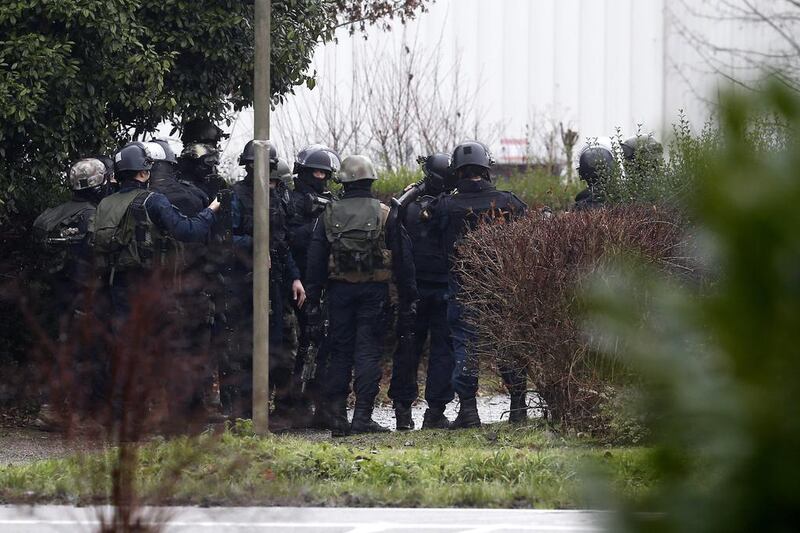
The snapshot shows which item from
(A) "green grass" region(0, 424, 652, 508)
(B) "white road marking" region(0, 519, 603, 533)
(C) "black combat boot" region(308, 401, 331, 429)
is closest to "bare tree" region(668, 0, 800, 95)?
(C) "black combat boot" region(308, 401, 331, 429)

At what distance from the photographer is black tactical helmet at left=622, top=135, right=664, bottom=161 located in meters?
11.1

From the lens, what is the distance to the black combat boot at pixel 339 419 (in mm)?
10219

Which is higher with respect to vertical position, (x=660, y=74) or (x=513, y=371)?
(x=660, y=74)

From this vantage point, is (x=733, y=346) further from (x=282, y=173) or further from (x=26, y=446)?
(x=282, y=173)

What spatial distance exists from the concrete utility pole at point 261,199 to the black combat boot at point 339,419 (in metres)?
1.66

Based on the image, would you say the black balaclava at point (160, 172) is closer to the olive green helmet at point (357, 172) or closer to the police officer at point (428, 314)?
the olive green helmet at point (357, 172)

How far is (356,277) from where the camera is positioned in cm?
1038

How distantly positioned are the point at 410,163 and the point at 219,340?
10852 mm

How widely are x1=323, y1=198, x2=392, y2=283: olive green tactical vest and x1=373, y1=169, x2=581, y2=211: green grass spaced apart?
3.73 metres

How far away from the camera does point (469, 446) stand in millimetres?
8766

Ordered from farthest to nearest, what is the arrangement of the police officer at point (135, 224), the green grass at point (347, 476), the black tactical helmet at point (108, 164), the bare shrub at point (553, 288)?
1. the black tactical helmet at point (108, 164)
2. the police officer at point (135, 224)
3. the bare shrub at point (553, 288)
4. the green grass at point (347, 476)

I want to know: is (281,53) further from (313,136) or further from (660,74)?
(660,74)

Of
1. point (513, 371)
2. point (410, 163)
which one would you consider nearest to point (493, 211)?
point (513, 371)

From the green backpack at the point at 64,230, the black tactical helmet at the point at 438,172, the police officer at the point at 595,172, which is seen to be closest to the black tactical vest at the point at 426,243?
the black tactical helmet at the point at 438,172
